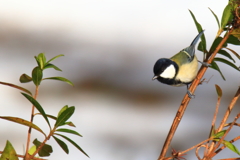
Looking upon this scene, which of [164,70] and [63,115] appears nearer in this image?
[63,115]

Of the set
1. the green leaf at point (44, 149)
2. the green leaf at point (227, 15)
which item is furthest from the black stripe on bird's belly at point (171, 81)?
the green leaf at point (44, 149)

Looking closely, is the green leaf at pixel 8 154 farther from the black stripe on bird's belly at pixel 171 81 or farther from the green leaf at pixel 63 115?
the black stripe on bird's belly at pixel 171 81

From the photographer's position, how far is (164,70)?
665 millimetres

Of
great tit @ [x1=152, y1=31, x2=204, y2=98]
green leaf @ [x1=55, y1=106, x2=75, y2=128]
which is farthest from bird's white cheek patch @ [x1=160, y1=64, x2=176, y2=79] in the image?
green leaf @ [x1=55, y1=106, x2=75, y2=128]

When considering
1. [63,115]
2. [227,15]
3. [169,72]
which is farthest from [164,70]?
[63,115]

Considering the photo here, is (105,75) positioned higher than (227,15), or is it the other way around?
(105,75)

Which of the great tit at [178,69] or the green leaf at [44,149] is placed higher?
the great tit at [178,69]

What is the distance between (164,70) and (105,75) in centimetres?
34

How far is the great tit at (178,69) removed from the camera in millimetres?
668

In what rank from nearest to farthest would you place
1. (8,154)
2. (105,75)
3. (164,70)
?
(8,154)
(164,70)
(105,75)

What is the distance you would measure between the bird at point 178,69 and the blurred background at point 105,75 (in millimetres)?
243

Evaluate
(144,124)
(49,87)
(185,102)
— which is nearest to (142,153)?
(144,124)

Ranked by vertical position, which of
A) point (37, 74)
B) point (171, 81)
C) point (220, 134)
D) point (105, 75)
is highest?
point (105, 75)

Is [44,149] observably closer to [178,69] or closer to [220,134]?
[220,134]
